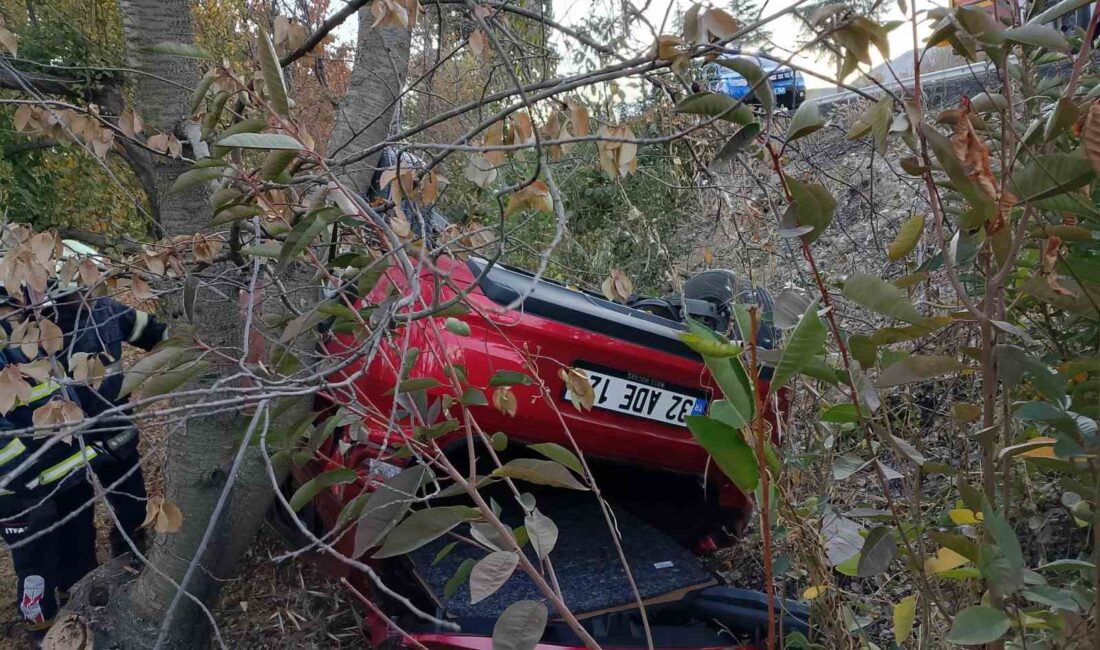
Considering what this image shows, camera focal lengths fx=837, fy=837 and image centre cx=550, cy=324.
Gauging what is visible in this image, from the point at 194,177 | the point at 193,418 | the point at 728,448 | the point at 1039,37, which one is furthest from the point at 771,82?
the point at 193,418

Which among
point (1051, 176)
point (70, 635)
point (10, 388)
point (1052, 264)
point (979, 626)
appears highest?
point (1051, 176)

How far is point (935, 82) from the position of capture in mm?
6352

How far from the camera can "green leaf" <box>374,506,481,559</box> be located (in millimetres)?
1396

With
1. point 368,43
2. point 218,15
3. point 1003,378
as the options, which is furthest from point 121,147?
point 218,15

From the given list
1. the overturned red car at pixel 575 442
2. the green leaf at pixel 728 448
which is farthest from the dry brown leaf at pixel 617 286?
the green leaf at pixel 728 448

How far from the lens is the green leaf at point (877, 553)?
4.53 ft

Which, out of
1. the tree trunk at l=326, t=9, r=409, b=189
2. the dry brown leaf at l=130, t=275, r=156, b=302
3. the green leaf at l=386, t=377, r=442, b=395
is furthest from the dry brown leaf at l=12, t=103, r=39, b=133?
the green leaf at l=386, t=377, r=442, b=395

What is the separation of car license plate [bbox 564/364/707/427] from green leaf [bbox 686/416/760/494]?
1378mm

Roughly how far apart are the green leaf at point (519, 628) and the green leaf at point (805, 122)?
0.84 meters

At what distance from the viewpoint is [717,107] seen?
54.7 inches

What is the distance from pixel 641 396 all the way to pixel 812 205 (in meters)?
1.54

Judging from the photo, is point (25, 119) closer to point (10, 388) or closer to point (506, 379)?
point (10, 388)

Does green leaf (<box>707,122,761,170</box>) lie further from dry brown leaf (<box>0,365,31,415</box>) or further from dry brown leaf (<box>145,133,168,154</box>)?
dry brown leaf (<box>145,133,168,154</box>)

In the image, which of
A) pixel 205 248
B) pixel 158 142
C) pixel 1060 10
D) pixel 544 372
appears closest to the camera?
pixel 1060 10
